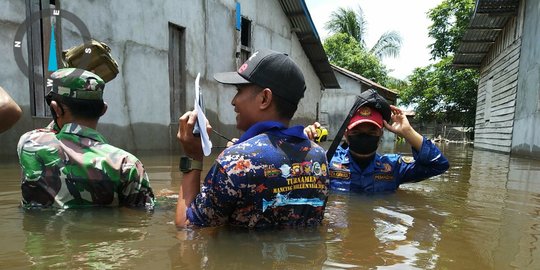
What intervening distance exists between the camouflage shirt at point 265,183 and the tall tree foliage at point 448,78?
23227 mm

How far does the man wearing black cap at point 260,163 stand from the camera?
6.43ft

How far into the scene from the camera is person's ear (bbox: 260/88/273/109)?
6.60 ft

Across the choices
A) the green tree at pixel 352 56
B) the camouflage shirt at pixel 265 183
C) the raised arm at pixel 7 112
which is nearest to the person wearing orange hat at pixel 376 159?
the camouflage shirt at pixel 265 183

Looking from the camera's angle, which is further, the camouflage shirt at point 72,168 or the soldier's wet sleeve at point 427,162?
the soldier's wet sleeve at point 427,162

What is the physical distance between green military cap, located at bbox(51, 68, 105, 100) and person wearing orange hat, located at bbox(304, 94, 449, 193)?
212 centimetres

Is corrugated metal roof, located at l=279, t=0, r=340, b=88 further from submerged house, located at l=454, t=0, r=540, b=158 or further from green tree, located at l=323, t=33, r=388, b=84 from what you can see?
green tree, located at l=323, t=33, r=388, b=84

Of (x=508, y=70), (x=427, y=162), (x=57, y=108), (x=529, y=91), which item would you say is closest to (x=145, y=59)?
(x=57, y=108)

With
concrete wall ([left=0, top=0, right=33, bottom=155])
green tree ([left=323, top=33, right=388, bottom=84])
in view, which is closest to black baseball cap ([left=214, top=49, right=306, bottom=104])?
concrete wall ([left=0, top=0, right=33, bottom=155])

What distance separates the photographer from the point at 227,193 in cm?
196

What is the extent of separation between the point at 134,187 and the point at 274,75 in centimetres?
135

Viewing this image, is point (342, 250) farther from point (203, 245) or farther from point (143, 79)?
point (143, 79)

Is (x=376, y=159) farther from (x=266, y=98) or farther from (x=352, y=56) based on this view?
(x=352, y=56)

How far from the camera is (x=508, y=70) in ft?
39.8

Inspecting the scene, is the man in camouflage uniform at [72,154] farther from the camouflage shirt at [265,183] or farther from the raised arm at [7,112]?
the raised arm at [7,112]
